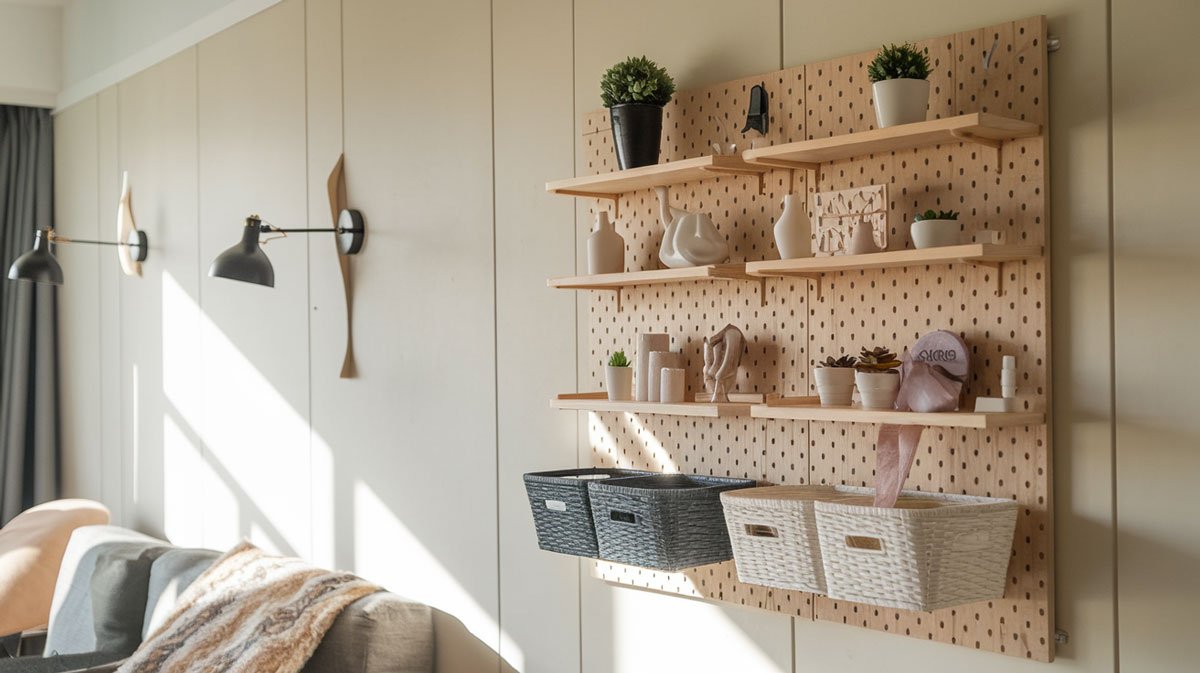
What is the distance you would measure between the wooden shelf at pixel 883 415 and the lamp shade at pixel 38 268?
3267mm

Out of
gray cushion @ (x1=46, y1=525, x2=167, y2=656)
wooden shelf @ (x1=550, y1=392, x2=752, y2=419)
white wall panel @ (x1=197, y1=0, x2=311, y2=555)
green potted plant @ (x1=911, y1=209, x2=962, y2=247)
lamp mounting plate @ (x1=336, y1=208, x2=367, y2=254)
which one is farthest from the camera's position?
gray cushion @ (x1=46, y1=525, x2=167, y2=656)

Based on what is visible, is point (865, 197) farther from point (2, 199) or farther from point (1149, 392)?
point (2, 199)

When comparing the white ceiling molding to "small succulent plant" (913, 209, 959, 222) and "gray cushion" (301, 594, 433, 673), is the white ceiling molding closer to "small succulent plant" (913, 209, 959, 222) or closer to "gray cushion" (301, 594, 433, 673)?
"gray cushion" (301, 594, 433, 673)

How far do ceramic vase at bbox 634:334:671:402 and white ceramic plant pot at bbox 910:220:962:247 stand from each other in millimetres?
616

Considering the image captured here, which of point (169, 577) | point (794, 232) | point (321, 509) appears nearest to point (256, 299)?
point (321, 509)

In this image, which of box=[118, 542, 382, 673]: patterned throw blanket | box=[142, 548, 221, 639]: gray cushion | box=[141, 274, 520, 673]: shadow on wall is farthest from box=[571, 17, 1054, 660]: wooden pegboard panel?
box=[142, 548, 221, 639]: gray cushion

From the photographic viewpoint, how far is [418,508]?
9.89ft

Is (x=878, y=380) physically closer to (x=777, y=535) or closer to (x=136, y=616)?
(x=777, y=535)

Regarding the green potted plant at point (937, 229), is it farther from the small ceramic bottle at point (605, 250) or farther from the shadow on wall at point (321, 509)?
the shadow on wall at point (321, 509)

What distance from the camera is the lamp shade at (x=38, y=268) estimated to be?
4180 millimetres

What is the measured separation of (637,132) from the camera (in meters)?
2.18

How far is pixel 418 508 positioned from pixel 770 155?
155cm

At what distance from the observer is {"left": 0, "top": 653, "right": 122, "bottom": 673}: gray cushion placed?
11.1 ft

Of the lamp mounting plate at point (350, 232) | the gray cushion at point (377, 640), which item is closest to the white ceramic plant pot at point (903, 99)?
the gray cushion at point (377, 640)
